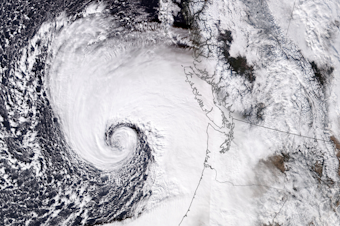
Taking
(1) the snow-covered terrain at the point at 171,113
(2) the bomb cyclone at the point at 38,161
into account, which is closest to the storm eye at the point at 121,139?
(1) the snow-covered terrain at the point at 171,113

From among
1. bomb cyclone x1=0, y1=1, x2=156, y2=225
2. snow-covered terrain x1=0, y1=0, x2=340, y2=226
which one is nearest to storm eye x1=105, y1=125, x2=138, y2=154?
snow-covered terrain x1=0, y1=0, x2=340, y2=226

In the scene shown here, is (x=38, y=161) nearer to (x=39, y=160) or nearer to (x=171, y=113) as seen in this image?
(x=39, y=160)

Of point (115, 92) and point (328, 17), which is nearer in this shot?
point (328, 17)

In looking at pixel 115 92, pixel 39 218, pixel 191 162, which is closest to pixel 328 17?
pixel 191 162

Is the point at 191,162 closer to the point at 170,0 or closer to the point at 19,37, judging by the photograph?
the point at 170,0

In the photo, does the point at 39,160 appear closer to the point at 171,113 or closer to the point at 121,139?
the point at 121,139

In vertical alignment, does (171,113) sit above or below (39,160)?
below

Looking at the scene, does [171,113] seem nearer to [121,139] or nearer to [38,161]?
[121,139]

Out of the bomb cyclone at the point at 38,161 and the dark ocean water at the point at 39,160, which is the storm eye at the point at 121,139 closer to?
the dark ocean water at the point at 39,160

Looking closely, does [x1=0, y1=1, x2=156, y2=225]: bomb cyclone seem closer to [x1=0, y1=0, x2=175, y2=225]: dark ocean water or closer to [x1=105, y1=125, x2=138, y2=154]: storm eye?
[x1=0, y1=0, x2=175, y2=225]: dark ocean water

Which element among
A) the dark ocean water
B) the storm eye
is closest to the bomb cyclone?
the dark ocean water

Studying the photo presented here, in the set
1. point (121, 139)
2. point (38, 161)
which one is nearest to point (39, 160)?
point (38, 161)
